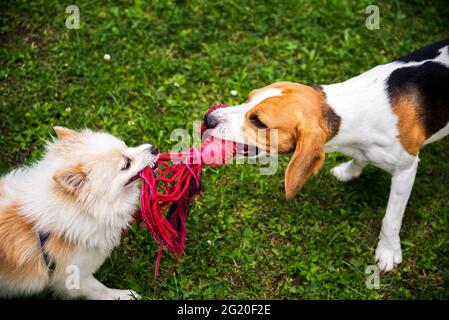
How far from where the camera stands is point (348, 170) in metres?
4.89

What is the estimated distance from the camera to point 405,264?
4547mm

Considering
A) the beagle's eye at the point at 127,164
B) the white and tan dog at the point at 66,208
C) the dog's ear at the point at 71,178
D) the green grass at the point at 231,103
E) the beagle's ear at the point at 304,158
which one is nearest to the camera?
the dog's ear at the point at 71,178

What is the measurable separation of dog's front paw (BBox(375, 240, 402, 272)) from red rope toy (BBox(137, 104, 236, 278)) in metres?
1.80

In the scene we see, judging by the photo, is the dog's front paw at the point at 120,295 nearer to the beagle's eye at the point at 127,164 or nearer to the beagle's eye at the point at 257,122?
the beagle's eye at the point at 127,164

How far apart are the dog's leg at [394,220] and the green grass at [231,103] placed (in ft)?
0.51

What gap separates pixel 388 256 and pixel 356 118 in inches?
59.7

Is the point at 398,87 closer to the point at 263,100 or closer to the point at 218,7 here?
the point at 263,100

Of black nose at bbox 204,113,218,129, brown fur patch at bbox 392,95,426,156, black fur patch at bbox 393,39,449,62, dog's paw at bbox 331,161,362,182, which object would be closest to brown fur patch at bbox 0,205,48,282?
black nose at bbox 204,113,218,129

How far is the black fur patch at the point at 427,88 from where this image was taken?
383cm

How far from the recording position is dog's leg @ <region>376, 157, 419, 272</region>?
405 centimetres

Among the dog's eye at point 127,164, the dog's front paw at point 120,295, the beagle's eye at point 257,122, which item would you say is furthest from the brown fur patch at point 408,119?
the dog's front paw at point 120,295
